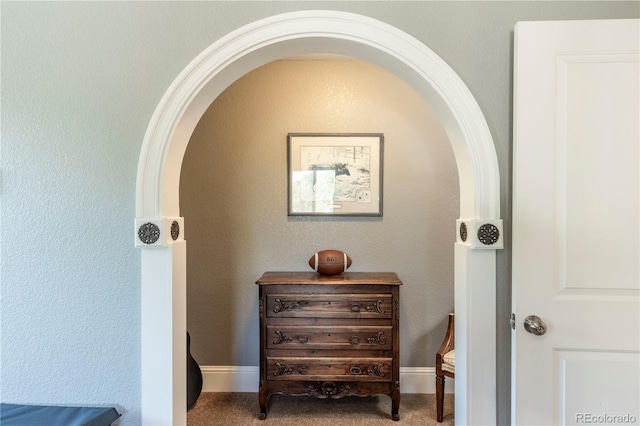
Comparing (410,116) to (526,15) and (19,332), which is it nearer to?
(526,15)

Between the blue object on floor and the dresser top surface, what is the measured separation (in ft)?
3.38

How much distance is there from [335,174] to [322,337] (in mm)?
1132

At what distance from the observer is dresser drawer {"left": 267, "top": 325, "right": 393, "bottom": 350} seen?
2137 mm

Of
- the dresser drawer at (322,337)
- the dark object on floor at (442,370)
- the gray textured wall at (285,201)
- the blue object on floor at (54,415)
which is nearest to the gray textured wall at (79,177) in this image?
the blue object on floor at (54,415)

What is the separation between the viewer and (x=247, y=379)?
2.56 metres

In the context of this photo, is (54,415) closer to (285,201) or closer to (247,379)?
(247,379)

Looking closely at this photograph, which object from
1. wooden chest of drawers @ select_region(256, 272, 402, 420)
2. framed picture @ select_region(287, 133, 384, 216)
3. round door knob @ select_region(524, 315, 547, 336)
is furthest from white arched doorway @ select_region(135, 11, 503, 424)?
framed picture @ select_region(287, 133, 384, 216)

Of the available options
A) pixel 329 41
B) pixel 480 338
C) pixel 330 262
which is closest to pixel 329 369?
pixel 330 262

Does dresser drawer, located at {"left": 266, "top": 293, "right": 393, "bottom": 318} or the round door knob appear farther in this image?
dresser drawer, located at {"left": 266, "top": 293, "right": 393, "bottom": 318}

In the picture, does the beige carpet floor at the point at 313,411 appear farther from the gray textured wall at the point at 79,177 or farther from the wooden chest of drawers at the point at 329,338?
the gray textured wall at the point at 79,177

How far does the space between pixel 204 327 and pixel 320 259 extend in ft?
3.44

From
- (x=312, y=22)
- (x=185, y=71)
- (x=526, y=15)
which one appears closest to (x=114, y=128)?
(x=185, y=71)

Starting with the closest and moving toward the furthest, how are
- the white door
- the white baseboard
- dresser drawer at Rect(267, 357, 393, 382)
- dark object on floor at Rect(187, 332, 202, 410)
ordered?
1. the white door
2. dresser drawer at Rect(267, 357, 393, 382)
3. dark object on floor at Rect(187, 332, 202, 410)
4. the white baseboard

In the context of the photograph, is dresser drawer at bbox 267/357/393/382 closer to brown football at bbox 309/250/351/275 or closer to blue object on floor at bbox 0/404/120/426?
brown football at bbox 309/250/351/275
